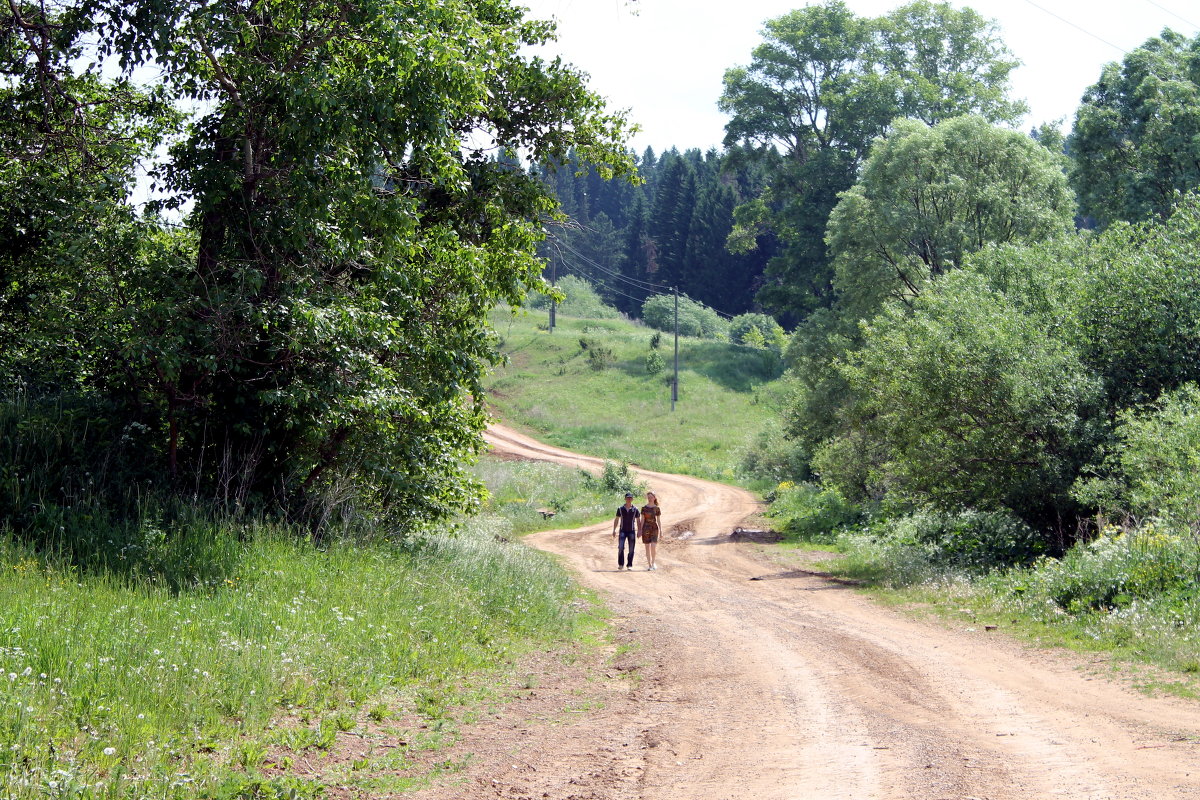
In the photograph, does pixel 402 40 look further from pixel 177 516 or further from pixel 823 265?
pixel 823 265

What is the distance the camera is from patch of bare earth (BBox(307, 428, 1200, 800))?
617 cm

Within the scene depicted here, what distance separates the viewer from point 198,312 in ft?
35.4

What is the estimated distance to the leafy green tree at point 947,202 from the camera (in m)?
28.8

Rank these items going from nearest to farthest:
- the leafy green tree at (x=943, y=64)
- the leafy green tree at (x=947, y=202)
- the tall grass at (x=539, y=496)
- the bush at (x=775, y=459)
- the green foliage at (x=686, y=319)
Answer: the leafy green tree at (x=947, y=202) → the tall grass at (x=539, y=496) → the bush at (x=775, y=459) → the leafy green tree at (x=943, y=64) → the green foliage at (x=686, y=319)

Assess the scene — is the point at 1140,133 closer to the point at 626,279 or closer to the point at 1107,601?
the point at 1107,601

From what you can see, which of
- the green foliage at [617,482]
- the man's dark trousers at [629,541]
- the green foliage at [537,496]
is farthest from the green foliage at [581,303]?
the man's dark trousers at [629,541]

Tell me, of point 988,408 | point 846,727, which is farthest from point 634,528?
point 846,727

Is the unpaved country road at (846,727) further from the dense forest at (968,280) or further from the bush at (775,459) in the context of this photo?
the bush at (775,459)

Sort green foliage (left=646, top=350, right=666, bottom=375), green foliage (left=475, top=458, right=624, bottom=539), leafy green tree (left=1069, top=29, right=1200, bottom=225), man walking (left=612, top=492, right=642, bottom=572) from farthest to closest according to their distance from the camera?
1. green foliage (left=646, top=350, right=666, bottom=375)
2. leafy green tree (left=1069, top=29, right=1200, bottom=225)
3. green foliage (left=475, top=458, right=624, bottom=539)
4. man walking (left=612, top=492, right=642, bottom=572)

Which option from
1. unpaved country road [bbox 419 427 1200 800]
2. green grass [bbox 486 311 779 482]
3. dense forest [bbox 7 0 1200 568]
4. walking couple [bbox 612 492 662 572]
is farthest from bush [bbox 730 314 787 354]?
unpaved country road [bbox 419 427 1200 800]

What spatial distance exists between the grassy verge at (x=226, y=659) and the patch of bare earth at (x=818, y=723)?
1.00m

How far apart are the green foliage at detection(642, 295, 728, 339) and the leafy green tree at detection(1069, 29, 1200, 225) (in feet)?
150

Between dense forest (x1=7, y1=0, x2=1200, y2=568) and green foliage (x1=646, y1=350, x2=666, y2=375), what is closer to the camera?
dense forest (x1=7, y1=0, x2=1200, y2=568)

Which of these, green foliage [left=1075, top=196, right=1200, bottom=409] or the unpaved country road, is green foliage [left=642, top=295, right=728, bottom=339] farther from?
the unpaved country road
